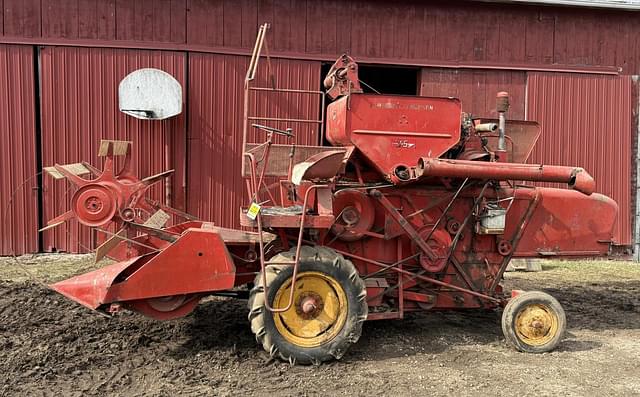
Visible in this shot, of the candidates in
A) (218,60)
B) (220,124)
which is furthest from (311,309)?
(218,60)

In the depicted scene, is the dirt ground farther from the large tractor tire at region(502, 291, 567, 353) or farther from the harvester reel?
the harvester reel

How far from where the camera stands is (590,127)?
33.1 ft

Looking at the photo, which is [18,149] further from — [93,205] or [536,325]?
[536,325]

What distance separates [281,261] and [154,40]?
227 inches

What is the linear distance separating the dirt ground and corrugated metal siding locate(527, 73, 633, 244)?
4.36m

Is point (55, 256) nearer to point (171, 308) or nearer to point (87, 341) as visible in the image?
point (87, 341)

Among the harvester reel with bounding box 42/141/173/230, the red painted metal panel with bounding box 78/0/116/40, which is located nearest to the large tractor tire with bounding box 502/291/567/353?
the harvester reel with bounding box 42/141/173/230

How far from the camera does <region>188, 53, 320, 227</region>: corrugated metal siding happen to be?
29.6ft

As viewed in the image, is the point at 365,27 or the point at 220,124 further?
the point at 365,27

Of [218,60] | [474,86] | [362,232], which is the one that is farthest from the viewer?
[474,86]

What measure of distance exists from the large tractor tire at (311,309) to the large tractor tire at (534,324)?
4.36ft

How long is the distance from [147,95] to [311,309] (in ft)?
17.7

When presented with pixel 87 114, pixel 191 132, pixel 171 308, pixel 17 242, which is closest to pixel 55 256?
pixel 17 242

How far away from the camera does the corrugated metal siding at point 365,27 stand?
8.70 metres
